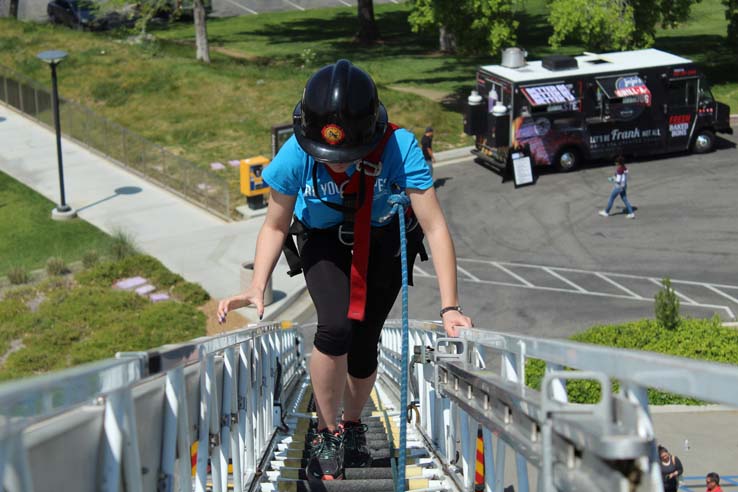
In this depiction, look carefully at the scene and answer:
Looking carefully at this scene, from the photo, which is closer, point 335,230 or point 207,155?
point 335,230

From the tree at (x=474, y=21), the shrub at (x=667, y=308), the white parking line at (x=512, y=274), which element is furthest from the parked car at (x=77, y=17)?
the shrub at (x=667, y=308)

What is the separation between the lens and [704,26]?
141 ft

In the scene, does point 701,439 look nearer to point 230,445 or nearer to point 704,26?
point 230,445

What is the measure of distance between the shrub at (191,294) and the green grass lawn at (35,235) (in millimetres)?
2512

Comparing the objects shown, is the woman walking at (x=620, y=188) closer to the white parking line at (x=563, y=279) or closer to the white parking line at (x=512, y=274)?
the white parking line at (x=563, y=279)

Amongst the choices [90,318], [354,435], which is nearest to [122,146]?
[90,318]

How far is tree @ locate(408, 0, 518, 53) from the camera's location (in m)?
26.7

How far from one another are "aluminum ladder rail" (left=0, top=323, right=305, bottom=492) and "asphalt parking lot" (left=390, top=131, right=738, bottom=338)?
11.6 m

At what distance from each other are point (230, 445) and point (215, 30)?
134ft

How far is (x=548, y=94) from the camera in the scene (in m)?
24.2

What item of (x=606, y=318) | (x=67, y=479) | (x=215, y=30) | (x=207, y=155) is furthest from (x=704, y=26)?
(x=67, y=479)

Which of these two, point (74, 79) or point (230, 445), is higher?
point (230, 445)

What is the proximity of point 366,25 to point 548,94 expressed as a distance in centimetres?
1726

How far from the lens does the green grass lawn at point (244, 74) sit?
2794 cm
